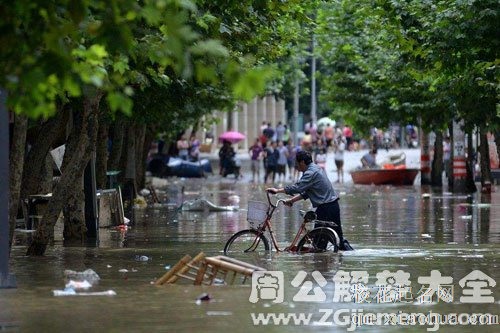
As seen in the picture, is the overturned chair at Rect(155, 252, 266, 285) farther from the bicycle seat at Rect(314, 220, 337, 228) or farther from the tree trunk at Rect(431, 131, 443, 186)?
the tree trunk at Rect(431, 131, 443, 186)

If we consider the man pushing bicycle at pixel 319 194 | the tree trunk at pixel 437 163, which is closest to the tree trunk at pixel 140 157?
the tree trunk at pixel 437 163

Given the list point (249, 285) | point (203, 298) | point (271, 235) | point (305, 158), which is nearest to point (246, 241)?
point (271, 235)

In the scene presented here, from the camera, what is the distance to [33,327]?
1220 centimetres

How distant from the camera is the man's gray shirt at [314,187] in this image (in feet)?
66.6

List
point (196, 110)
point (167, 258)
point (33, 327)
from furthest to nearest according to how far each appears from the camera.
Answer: point (196, 110) < point (167, 258) < point (33, 327)

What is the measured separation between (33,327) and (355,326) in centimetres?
288

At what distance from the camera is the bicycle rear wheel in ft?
65.6

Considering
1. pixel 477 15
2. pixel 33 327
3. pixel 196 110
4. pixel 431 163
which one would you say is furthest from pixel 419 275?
pixel 431 163

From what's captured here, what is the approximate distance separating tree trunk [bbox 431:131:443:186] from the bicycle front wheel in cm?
3326

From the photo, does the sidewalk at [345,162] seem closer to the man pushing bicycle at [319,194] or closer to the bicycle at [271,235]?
the man pushing bicycle at [319,194]

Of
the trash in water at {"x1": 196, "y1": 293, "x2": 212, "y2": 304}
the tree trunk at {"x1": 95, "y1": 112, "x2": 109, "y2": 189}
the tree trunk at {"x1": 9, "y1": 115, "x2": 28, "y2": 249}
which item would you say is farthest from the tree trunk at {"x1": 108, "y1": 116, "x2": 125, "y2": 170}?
the trash in water at {"x1": 196, "y1": 293, "x2": 212, "y2": 304}

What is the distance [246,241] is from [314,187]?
4.39 ft

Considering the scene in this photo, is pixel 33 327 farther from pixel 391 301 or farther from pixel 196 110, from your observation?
pixel 196 110

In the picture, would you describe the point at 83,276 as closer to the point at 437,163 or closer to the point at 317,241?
the point at 317,241
